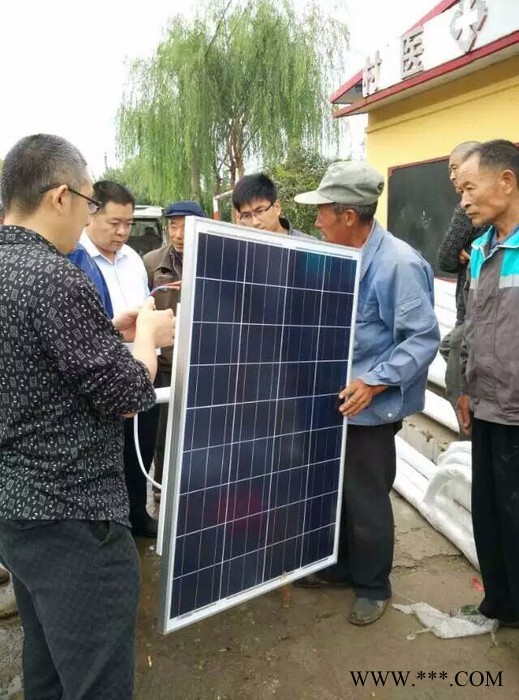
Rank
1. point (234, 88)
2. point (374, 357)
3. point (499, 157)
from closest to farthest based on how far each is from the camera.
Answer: point (499, 157) → point (374, 357) → point (234, 88)

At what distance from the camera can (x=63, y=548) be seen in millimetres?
1469

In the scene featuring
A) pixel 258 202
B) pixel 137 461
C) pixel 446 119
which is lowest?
pixel 137 461

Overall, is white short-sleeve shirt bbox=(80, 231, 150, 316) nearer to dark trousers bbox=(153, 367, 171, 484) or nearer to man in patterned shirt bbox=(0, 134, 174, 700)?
dark trousers bbox=(153, 367, 171, 484)

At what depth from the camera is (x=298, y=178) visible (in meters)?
13.5

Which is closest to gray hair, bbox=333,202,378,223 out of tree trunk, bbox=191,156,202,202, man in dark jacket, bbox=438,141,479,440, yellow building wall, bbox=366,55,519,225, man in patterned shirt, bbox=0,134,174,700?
man in dark jacket, bbox=438,141,479,440

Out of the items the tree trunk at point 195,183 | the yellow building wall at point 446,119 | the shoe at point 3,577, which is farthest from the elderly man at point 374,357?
the tree trunk at point 195,183

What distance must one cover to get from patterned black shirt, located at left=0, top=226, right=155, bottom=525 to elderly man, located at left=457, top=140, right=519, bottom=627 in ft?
4.53

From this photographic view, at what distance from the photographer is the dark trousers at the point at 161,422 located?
3564mm

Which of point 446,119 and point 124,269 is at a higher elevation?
point 446,119

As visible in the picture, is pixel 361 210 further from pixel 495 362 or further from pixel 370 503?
pixel 370 503

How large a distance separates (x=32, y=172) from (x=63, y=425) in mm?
614

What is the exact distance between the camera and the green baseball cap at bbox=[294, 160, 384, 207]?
8.09 ft

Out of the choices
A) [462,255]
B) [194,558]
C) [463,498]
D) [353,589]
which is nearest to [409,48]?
[462,255]

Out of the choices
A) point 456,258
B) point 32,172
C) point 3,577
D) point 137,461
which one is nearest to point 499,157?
point 456,258
